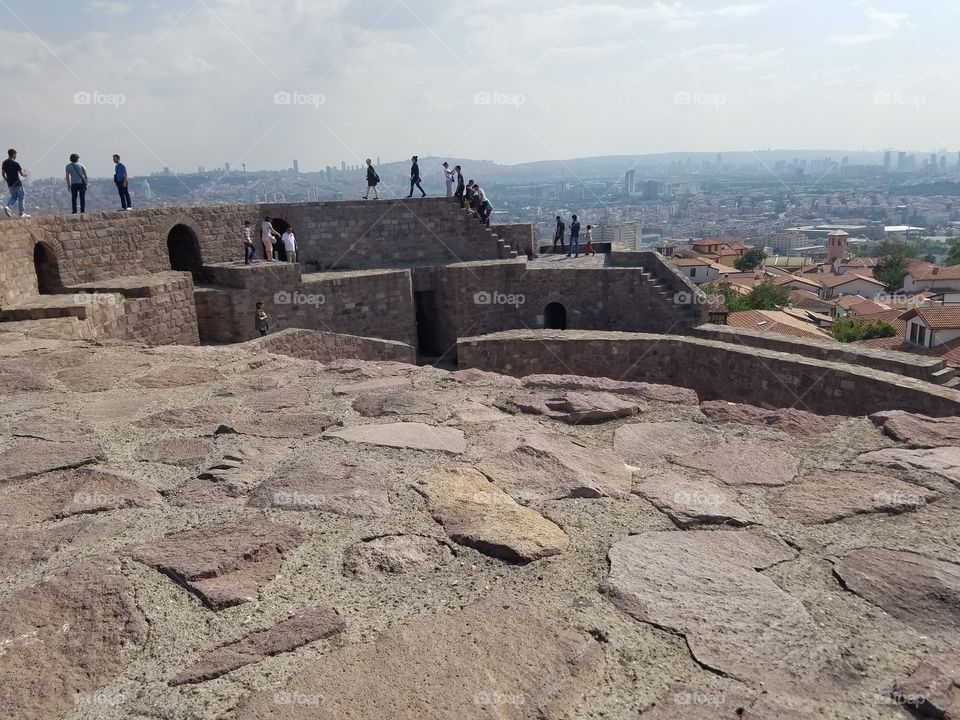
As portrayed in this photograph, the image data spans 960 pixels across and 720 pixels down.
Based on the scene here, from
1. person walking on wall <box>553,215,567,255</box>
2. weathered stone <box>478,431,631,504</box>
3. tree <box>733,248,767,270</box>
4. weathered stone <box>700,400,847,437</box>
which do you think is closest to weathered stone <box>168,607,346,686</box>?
weathered stone <box>478,431,631,504</box>

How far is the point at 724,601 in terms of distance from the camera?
5.87 feet

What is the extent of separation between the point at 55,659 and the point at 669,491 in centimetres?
174

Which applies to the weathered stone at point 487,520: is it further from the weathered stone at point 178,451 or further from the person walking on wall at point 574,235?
the person walking on wall at point 574,235

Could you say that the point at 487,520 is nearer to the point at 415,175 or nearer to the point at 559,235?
the point at 415,175

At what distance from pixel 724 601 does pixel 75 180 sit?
12468 millimetres

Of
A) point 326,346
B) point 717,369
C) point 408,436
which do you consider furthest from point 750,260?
point 408,436

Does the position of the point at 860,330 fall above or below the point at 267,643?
below

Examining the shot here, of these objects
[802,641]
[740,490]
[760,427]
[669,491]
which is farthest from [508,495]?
[760,427]

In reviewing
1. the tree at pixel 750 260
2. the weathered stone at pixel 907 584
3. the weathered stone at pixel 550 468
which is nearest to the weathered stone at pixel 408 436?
the weathered stone at pixel 550 468

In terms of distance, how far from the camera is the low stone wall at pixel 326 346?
10.3 metres

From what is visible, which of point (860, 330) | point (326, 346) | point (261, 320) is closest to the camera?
point (326, 346)

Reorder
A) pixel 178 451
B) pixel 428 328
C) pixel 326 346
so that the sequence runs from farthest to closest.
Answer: pixel 428 328 < pixel 326 346 < pixel 178 451

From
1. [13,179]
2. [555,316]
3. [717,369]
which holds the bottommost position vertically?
[555,316]

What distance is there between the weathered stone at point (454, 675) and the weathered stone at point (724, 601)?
0.78 feet
